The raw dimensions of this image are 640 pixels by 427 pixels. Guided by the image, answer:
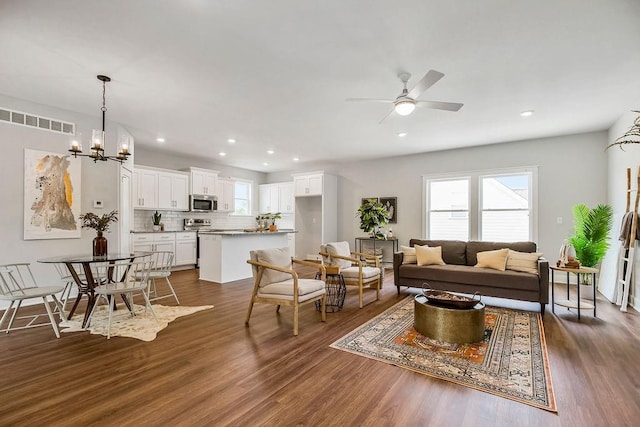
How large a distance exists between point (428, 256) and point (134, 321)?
406 cm

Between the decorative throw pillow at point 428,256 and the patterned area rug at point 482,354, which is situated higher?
the decorative throw pillow at point 428,256

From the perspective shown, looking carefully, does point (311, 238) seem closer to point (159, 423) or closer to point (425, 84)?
point (425, 84)

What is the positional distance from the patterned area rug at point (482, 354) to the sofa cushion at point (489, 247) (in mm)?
1216

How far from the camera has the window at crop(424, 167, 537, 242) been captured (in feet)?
20.4

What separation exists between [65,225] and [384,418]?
4.93 m

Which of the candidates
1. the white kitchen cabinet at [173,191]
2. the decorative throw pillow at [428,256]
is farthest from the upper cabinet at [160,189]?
the decorative throw pillow at [428,256]

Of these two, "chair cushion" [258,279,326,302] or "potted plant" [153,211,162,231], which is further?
"potted plant" [153,211,162,231]

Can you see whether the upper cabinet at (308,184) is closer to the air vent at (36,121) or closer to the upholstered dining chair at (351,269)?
the upholstered dining chair at (351,269)

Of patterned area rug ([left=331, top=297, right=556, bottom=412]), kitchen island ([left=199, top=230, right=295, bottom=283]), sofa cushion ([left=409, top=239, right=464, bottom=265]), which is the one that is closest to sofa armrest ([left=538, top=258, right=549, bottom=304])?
patterned area rug ([left=331, top=297, right=556, bottom=412])

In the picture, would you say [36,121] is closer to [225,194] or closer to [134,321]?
[134,321]

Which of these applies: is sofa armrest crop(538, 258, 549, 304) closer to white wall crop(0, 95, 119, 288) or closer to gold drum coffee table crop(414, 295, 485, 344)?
gold drum coffee table crop(414, 295, 485, 344)

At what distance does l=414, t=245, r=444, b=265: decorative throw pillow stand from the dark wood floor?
1.77m

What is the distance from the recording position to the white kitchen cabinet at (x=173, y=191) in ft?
23.6

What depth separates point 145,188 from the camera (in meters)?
6.89
